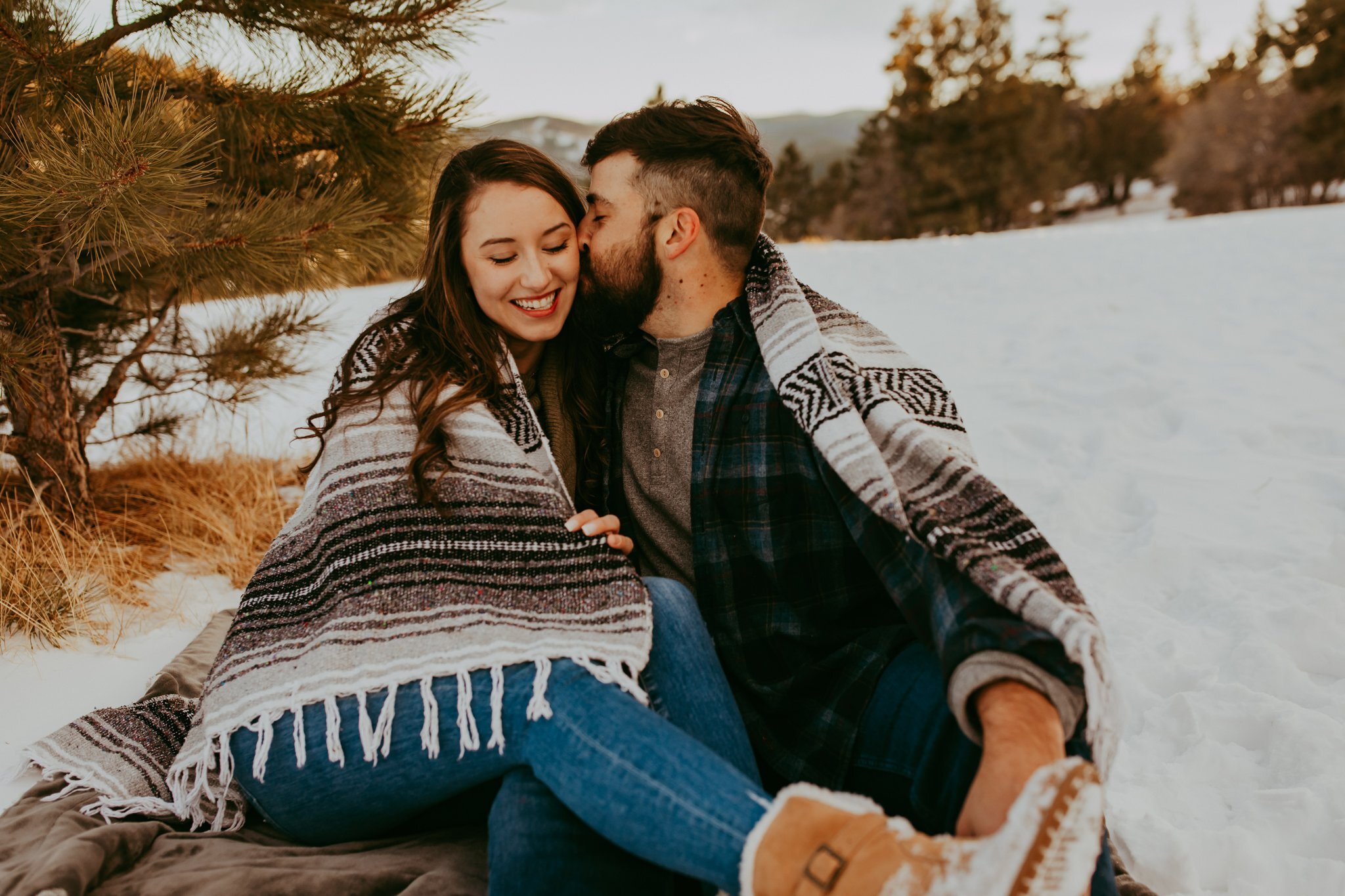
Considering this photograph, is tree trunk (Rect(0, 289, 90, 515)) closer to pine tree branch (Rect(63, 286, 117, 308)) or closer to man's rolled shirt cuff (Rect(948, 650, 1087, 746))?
pine tree branch (Rect(63, 286, 117, 308))

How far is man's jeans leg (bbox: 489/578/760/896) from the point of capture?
129cm

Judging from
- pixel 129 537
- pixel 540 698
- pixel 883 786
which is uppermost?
pixel 540 698

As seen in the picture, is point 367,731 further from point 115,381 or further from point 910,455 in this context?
point 115,381

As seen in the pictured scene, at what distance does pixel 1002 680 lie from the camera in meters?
Answer: 1.27

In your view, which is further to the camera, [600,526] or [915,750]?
[600,526]

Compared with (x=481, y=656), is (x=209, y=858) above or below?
below

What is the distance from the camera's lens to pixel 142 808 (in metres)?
1.58

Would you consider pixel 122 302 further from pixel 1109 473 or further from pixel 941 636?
pixel 1109 473

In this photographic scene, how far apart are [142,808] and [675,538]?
121 cm

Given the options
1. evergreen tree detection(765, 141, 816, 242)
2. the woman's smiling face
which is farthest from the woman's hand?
evergreen tree detection(765, 141, 816, 242)

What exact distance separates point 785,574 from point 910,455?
1.27 feet

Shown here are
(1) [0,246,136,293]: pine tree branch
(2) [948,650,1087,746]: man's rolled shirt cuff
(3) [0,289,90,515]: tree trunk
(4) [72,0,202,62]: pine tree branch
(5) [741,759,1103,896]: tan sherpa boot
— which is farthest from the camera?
(3) [0,289,90,515]: tree trunk

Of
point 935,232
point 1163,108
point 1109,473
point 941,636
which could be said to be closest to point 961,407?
point 1109,473

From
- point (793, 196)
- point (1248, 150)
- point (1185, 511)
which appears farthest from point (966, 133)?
point (1185, 511)
